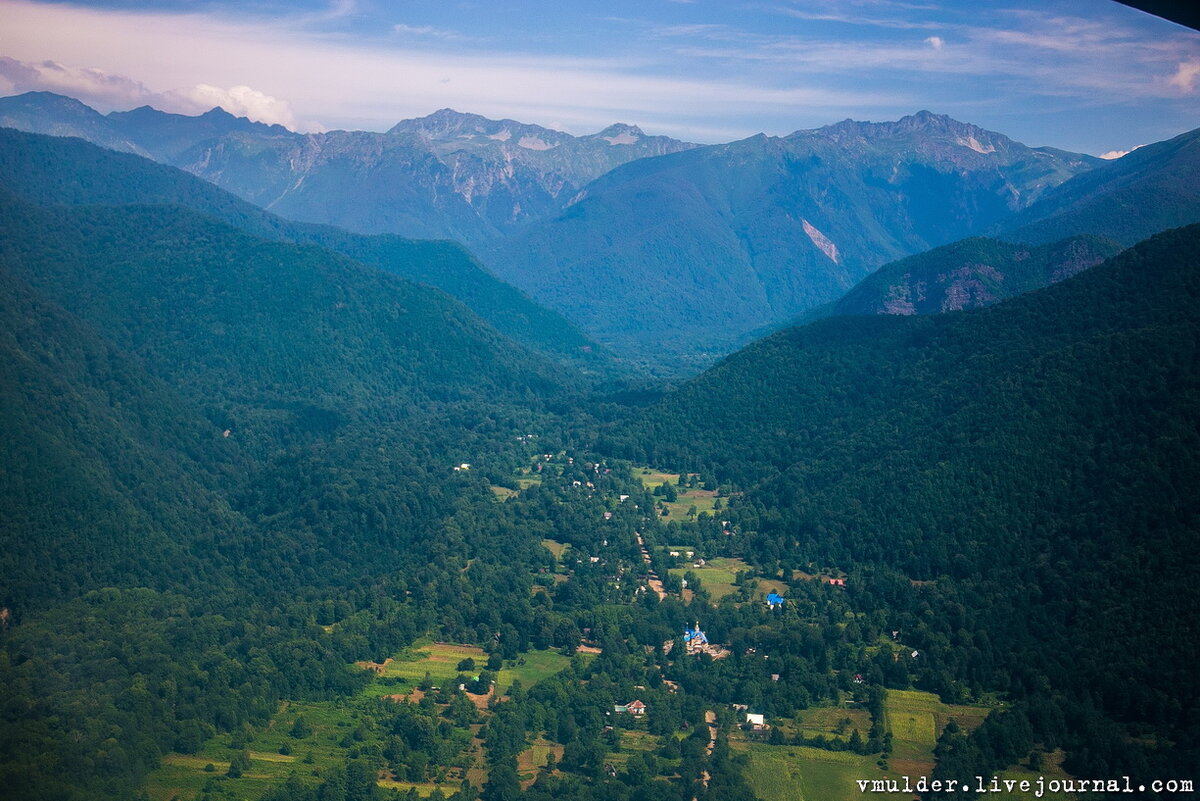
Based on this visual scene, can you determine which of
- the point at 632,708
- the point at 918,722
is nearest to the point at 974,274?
the point at 918,722

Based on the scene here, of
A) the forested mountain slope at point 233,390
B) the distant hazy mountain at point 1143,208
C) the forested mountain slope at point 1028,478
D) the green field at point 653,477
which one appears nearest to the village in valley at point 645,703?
the forested mountain slope at point 1028,478

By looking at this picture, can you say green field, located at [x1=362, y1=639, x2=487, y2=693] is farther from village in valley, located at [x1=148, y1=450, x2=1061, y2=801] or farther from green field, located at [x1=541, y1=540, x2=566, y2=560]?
green field, located at [x1=541, y1=540, x2=566, y2=560]

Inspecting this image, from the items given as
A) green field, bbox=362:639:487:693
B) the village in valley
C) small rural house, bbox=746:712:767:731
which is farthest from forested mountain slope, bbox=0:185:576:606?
small rural house, bbox=746:712:767:731

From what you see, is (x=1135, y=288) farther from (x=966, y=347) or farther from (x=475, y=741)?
(x=475, y=741)

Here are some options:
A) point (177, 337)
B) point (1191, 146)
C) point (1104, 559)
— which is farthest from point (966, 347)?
point (1191, 146)

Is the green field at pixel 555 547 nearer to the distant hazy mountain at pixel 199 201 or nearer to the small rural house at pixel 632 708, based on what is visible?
the small rural house at pixel 632 708

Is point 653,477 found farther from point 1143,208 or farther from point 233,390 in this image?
point 1143,208
